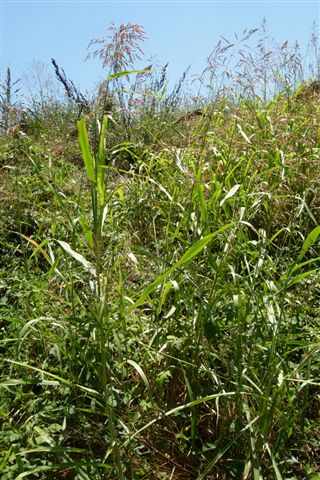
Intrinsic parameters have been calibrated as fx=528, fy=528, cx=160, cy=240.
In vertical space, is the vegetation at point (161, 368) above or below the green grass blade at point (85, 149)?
below

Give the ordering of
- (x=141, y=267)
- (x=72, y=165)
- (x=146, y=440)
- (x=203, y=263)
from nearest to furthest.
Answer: (x=146, y=440), (x=203, y=263), (x=141, y=267), (x=72, y=165)

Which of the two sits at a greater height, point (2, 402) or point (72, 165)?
point (72, 165)

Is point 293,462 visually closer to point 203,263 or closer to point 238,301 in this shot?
point 238,301

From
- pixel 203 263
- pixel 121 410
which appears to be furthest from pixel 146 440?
pixel 203 263

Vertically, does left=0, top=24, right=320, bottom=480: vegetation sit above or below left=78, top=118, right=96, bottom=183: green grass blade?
below

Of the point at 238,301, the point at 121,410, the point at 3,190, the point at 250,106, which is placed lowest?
the point at 121,410

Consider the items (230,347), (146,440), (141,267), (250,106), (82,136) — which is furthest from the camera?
(250,106)

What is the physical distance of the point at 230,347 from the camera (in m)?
2.03

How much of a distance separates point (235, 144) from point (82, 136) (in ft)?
7.78

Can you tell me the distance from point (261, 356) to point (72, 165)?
9.91 feet

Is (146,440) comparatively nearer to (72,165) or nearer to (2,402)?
(2,402)

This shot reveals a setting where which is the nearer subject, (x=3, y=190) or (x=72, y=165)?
(x=3, y=190)

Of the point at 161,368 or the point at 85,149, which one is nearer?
Result: the point at 85,149

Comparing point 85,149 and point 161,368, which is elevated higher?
point 85,149
